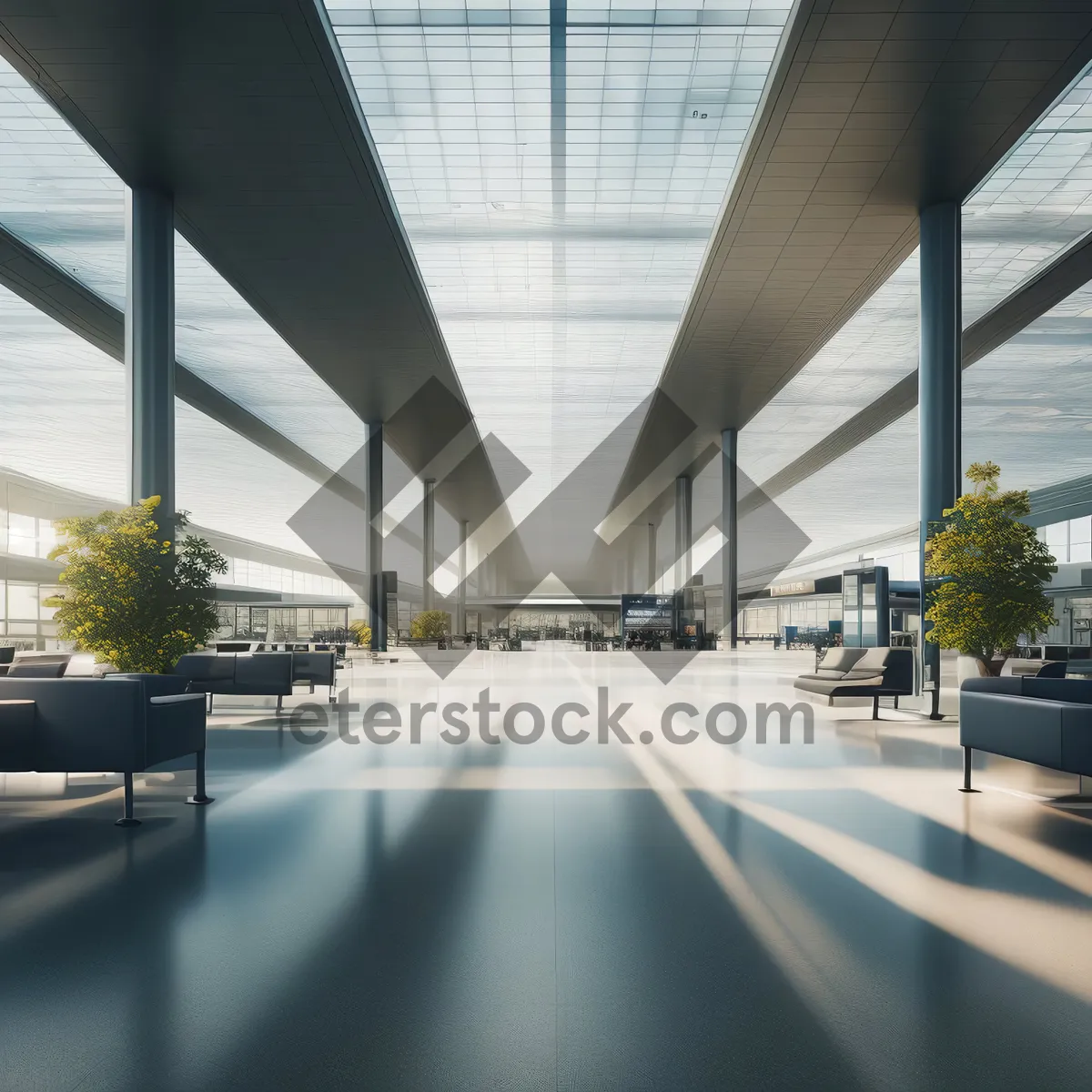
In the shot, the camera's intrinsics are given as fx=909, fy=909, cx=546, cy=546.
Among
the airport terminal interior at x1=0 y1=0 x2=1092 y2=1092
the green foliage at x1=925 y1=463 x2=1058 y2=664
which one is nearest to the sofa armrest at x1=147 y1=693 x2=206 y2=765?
the airport terminal interior at x1=0 y1=0 x2=1092 y2=1092

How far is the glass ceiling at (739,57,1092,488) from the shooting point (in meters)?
11.9

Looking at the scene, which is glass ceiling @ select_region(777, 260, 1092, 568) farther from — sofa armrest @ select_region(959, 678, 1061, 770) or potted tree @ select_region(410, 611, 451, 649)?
potted tree @ select_region(410, 611, 451, 649)

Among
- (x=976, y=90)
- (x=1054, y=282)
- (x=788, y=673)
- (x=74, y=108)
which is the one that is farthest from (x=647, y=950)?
(x=788, y=673)

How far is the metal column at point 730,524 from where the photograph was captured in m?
30.5

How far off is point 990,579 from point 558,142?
313 inches

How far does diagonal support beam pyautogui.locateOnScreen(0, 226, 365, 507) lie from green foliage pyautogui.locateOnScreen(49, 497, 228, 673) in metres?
8.72

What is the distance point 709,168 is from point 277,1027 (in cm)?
1263

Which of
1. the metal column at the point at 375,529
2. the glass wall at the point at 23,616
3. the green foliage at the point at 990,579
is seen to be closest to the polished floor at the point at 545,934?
the green foliage at the point at 990,579

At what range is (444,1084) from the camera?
7.68 feet

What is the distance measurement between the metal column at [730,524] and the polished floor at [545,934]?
24.1 m

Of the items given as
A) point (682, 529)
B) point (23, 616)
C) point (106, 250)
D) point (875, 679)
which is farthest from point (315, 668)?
point (682, 529)

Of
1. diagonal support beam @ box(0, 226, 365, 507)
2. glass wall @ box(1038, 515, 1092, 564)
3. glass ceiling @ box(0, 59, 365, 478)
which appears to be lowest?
glass wall @ box(1038, 515, 1092, 564)

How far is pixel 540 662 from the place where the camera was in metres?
27.1

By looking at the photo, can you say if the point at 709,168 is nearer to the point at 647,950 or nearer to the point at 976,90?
the point at 976,90
